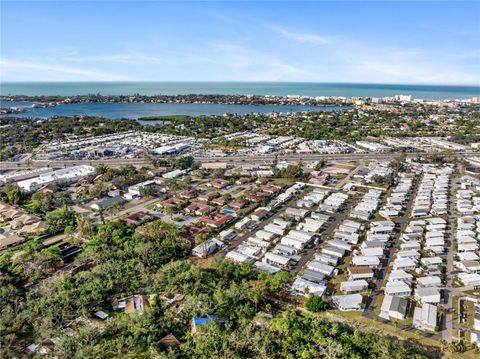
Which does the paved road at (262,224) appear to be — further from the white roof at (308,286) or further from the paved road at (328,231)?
the white roof at (308,286)

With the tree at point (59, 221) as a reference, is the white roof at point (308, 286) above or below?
below

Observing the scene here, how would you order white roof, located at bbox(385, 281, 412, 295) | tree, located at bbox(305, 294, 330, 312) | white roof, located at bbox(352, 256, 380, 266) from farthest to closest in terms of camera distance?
white roof, located at bbox(352, 256, 380, 266)
white roof, located at bbox(385, 281, 412, 295)
tree, located at bbox(305, 294, 330, 312)

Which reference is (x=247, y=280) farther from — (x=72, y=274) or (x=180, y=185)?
(x=180, y=185)

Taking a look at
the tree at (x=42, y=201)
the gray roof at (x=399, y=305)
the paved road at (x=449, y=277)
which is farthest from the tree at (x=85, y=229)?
the paved road at (x=449, y=277)

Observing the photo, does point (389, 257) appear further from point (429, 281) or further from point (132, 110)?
point (132, 110)

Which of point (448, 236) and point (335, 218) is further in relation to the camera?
point (335, 218)

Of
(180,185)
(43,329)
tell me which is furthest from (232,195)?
(43,329)

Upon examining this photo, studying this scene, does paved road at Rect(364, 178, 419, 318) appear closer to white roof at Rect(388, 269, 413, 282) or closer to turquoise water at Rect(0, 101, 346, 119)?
white roof at Rect(388, 269, 413, 282)

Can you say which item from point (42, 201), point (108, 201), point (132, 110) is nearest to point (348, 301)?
point (108, 201)

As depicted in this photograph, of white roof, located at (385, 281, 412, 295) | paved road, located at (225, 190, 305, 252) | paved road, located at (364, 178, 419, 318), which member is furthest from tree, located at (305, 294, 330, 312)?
paved road, located at (225, 190, 305, 252)

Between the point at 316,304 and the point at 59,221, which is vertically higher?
the point at 59,221

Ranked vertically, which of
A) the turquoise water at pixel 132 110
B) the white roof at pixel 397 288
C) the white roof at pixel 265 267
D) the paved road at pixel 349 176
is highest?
the turquoise water at pixel 132 110
